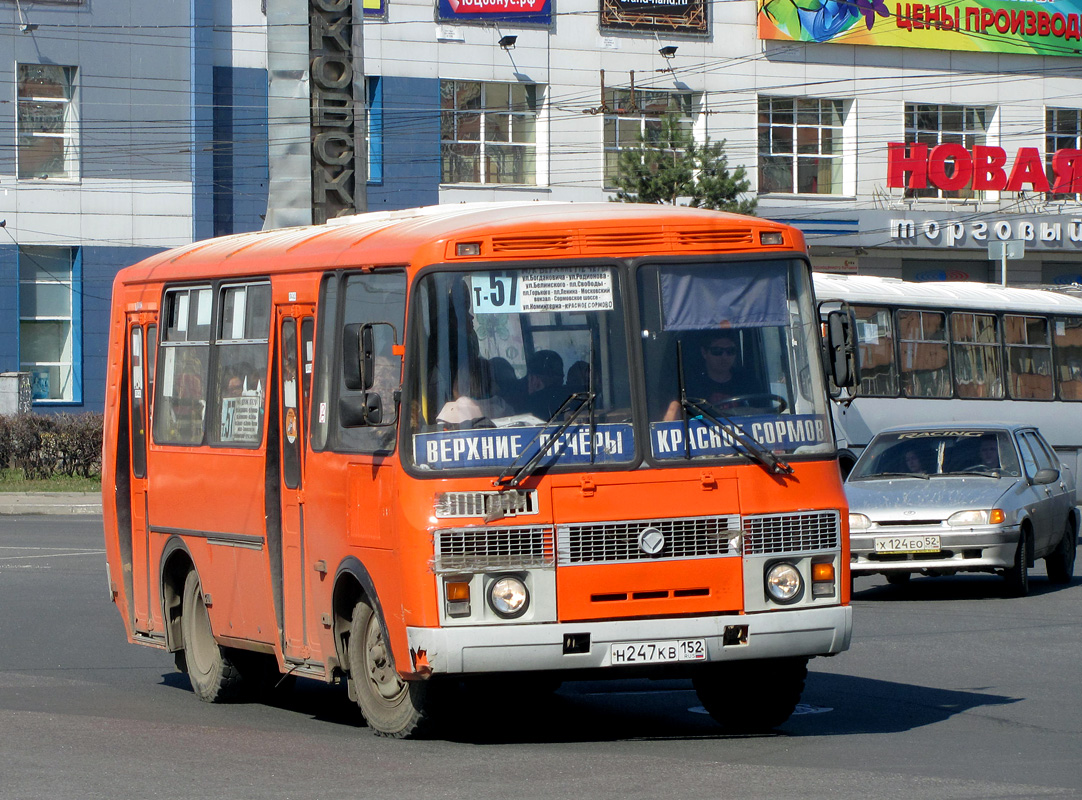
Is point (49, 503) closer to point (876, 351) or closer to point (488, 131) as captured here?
point (876, 351)

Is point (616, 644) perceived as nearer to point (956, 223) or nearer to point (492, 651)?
point (492, 651)

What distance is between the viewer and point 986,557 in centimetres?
1508

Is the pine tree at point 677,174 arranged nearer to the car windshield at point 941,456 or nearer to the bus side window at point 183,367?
the car windshield at point 941,456

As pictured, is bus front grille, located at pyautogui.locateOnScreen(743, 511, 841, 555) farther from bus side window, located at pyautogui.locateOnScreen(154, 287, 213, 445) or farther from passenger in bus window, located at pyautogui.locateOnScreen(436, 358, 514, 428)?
bus side window, located at pyautogui.locateOnScreen(154, 287, 213, 445)

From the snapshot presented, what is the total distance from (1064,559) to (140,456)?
31.1 ft

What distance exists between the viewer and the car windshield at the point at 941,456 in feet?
53.7

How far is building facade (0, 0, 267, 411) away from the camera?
38750 mm

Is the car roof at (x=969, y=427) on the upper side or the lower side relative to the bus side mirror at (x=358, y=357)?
lower

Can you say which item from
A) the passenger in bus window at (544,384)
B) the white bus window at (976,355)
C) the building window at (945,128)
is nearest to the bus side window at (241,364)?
the passenger in bus window at (544,384)

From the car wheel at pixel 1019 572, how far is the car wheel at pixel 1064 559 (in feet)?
3.91

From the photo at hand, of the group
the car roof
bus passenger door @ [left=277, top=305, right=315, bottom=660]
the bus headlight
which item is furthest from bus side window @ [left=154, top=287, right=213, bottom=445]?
the car roof

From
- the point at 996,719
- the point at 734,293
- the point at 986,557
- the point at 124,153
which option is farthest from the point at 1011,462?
the point at 124,153

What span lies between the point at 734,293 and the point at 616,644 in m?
1.75

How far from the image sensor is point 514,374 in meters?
7.97
